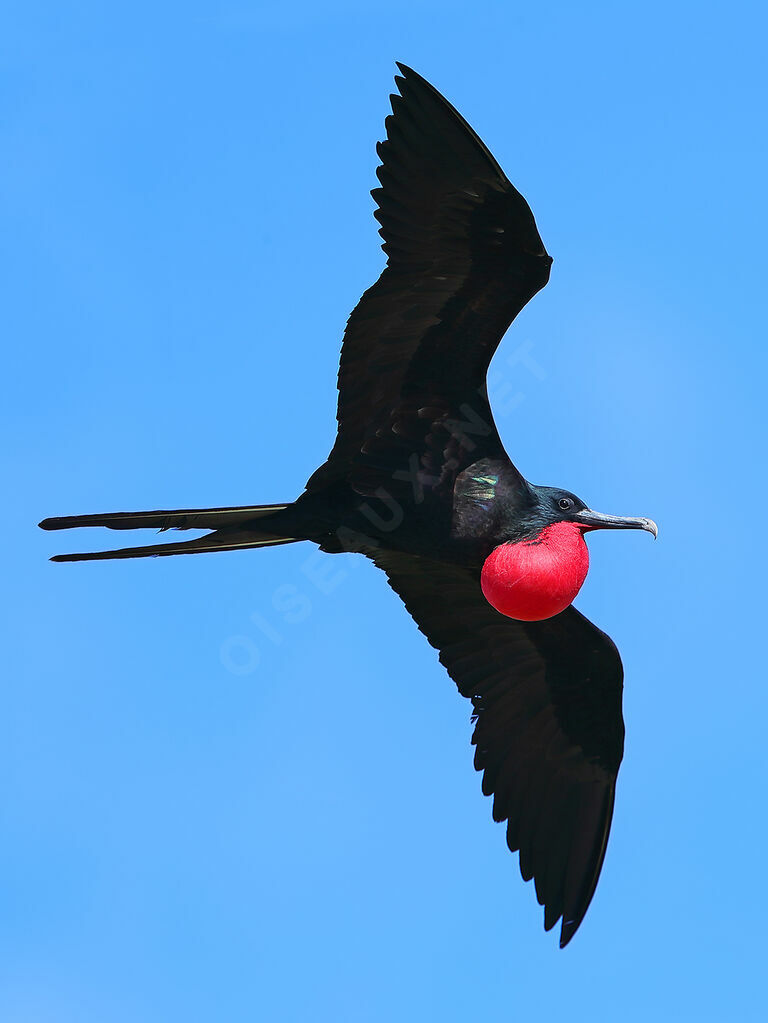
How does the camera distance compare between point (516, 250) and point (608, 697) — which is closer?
point (516, 250)

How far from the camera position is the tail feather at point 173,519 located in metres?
6.04

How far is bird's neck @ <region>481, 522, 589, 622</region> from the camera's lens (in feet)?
21.4

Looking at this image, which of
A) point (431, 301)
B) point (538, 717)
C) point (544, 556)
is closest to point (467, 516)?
point (544, 556)

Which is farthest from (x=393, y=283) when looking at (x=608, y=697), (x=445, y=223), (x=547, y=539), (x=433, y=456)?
(x=608, y=697)

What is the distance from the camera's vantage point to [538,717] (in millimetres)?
7527

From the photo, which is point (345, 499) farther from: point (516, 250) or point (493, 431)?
point (516, 250)

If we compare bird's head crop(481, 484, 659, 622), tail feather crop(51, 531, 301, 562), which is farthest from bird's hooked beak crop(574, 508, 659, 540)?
tail feather crop(51, 531, 301, 562)

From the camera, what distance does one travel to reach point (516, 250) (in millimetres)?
6215

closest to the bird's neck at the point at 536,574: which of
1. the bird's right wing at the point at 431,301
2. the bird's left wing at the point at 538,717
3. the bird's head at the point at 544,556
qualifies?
the bird's head at the point at 544,556

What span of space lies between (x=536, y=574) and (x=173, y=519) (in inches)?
58.4

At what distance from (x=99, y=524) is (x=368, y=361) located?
1.29 meters

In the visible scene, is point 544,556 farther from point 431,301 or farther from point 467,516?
point 431,301

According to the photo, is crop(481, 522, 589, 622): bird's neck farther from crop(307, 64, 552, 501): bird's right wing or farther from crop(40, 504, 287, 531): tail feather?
crop(40, 504, 287, 531): tail feather

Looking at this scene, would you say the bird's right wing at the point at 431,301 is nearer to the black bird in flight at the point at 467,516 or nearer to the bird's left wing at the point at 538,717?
the black bird in flight at the point at 467,516
